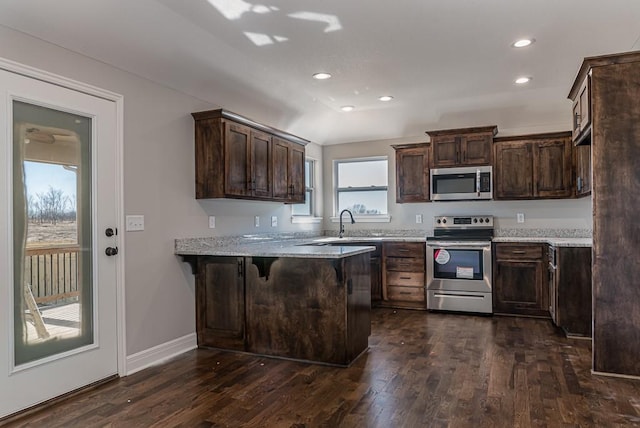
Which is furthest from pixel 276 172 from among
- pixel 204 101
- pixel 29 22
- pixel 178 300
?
pixel 29 22

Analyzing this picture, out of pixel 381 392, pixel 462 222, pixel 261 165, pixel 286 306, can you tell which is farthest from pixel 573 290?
pixel 261 165

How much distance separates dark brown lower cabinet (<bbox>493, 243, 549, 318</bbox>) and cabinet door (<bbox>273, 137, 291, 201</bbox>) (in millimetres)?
2520

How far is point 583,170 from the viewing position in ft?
15.0

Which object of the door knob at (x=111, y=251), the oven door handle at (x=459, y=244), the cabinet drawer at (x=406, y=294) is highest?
the door knob at (x=111, y=251)

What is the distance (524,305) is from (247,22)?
4.13 m

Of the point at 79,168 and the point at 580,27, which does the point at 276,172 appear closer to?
the point at 79,168

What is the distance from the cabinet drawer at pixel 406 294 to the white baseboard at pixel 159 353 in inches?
101

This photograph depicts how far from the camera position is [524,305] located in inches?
192

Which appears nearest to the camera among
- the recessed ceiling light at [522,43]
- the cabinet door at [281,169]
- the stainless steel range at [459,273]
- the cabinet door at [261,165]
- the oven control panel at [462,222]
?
the recessed ceiling light at [522,43]

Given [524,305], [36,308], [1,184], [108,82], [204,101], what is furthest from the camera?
[524,305]

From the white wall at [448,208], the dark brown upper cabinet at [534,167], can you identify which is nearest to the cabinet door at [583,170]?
the dark brown upper cabinet at [534,167]

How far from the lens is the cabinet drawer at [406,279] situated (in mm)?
5348

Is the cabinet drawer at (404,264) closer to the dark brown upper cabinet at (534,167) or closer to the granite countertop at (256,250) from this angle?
the dark brown upper cabinet at (534,167)

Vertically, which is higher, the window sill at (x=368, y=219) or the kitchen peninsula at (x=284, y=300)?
the window sill at (x=368, y=219)
